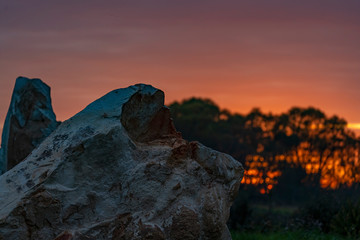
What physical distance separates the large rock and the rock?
3.44m

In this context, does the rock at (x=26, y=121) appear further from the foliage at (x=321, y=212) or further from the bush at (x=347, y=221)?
the bush at (x=347, y=221)

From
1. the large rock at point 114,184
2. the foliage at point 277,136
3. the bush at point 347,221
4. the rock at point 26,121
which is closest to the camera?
the large rock at point 114,184

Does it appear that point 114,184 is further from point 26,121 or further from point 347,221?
point 347,221

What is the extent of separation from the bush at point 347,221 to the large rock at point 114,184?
6372mm

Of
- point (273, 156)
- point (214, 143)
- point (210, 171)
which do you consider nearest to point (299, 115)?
point (273, 156)

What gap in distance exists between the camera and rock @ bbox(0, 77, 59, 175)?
9.10 metres

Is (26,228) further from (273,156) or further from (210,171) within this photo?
(273,156)

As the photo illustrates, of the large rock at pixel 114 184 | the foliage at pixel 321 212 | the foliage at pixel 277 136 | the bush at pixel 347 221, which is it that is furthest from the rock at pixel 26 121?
the foliage at pixel 277 136

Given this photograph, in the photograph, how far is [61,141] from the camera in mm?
5629

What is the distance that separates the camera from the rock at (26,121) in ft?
29.9

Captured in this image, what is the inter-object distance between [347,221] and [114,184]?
8055 millimetres

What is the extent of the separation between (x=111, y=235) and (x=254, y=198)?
22913 millimetres

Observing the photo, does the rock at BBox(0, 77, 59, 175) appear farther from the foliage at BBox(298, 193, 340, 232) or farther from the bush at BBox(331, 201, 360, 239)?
the bush at BBox(331, 201, 360, 239)

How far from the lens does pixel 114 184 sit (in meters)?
5.47
